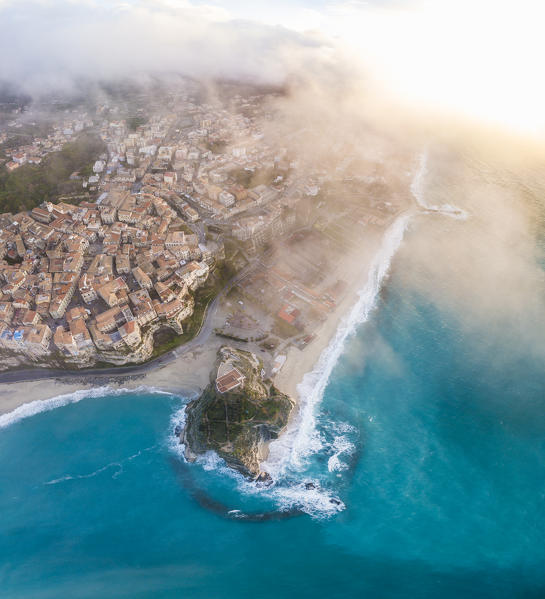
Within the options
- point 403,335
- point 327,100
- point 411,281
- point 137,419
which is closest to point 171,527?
point 137,419

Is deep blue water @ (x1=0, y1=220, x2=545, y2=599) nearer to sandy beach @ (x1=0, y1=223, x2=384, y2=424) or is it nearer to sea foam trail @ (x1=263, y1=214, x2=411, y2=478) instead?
sea foam trail @ (x1=263, y1=214, x2=411, y2=478)

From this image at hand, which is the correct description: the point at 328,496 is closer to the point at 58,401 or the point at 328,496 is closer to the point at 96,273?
the point at 58,401

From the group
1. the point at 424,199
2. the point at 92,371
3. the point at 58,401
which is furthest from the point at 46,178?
the point at 424,199

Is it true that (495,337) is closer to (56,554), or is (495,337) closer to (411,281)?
(411,281)

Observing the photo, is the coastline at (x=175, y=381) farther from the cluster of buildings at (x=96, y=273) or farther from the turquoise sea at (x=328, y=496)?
the cluster of buildings at (x=96, y=273)

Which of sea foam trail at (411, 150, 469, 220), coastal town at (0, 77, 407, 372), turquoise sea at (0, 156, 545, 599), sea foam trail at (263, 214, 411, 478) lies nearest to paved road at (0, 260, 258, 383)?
coastal town at (0, 77, 407, 372)

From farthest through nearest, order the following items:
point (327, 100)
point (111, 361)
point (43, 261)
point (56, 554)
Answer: point (327, 100) < point (43, 261) < point (111, 361) < point (56, 554)

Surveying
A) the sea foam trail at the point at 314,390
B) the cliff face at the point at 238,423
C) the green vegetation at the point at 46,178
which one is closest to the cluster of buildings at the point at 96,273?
the green vegetation at the point at 46,178
